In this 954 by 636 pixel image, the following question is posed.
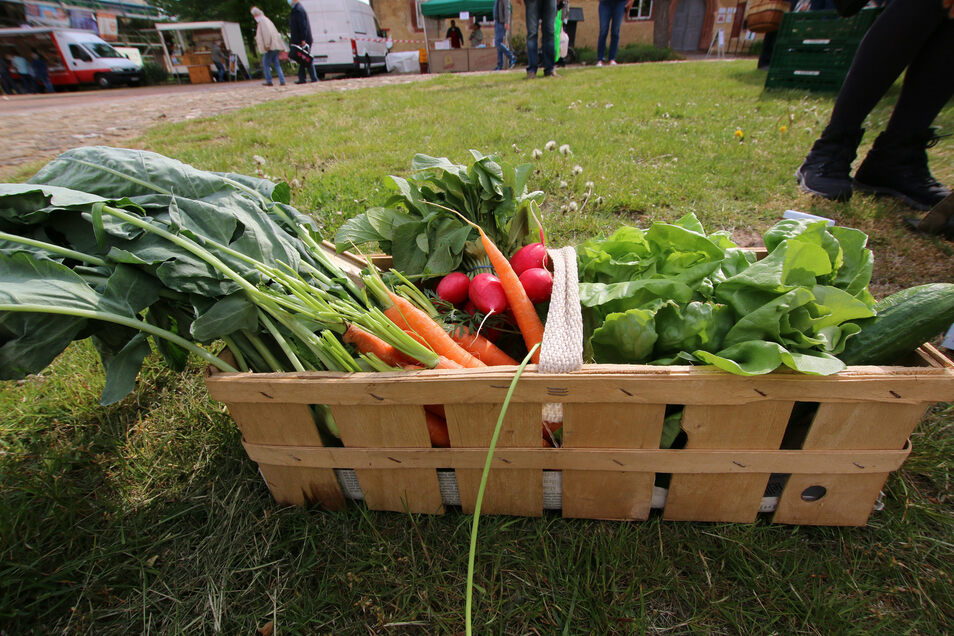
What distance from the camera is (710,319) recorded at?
1.19 m

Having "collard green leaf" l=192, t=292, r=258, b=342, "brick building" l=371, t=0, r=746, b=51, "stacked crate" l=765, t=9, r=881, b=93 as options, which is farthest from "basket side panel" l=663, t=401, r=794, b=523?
"brick building" l=371, t=0, r=746, b=51

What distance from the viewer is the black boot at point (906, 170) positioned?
2.91m

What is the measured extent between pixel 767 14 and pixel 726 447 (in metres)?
6.32

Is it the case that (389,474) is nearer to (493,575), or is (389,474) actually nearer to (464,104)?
(493,575)

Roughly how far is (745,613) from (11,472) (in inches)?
93.0

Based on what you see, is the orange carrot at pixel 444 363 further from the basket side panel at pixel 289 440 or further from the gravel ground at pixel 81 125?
the gravel ground at pixel 81 125

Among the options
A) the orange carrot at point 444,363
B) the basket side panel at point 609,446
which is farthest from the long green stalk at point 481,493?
the orange carrot at point 444,363

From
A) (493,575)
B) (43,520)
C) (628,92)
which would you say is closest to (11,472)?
(43,520)

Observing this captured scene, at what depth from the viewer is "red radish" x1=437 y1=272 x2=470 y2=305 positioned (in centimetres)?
168

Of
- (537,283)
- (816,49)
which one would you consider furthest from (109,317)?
(816,49)

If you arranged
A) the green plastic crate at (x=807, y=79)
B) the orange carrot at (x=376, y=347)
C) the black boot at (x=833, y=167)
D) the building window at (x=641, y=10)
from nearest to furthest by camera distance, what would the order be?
the orange carrot at (x=376, y=347) → the black boot at (x=833, y=167) → the green plastic crate at (x=807, y=79) → the building window at (x=641, y=10)

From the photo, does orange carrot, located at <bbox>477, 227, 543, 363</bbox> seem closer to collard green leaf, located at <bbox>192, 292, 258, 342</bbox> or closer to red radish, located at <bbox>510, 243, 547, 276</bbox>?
red radish, located at <bbox>510, 243, 547, 276</bbox>

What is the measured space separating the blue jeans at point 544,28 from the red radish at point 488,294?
926 cm

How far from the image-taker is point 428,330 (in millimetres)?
1511
